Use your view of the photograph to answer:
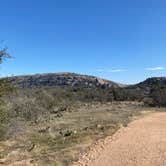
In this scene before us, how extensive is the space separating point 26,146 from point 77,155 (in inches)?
148

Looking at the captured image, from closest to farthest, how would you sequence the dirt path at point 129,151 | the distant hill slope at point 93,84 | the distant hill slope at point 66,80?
the dirt path at point 129,151 < the distant hill slope at point 93,84 < the distant hill slope at point 66,80

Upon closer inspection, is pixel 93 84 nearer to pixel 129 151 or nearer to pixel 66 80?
pixel 66 80

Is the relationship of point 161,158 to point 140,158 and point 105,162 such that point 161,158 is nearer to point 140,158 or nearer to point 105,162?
point 140,158

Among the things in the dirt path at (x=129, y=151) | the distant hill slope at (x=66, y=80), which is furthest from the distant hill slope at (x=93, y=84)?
the dirt path at (x=129, y=151)

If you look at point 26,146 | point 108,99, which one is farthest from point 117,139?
point 108,99

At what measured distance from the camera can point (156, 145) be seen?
17172 mm

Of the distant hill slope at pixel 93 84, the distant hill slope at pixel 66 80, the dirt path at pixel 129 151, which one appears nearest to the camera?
the dirt path at pixel 129 151

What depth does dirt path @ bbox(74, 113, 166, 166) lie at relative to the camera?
13600mm

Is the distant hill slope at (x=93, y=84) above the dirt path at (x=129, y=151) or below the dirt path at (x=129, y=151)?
above

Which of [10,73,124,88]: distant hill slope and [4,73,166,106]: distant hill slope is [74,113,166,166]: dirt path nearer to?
[4,73,166,106]: distant hill slope

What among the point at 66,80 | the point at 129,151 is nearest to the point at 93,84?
the point at 66,80

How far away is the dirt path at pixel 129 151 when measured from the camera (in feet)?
44.6

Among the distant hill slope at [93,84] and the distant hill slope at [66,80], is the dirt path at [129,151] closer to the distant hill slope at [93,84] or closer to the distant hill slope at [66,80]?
the distant hill slope at [93,84]

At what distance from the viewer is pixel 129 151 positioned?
15.7 m
